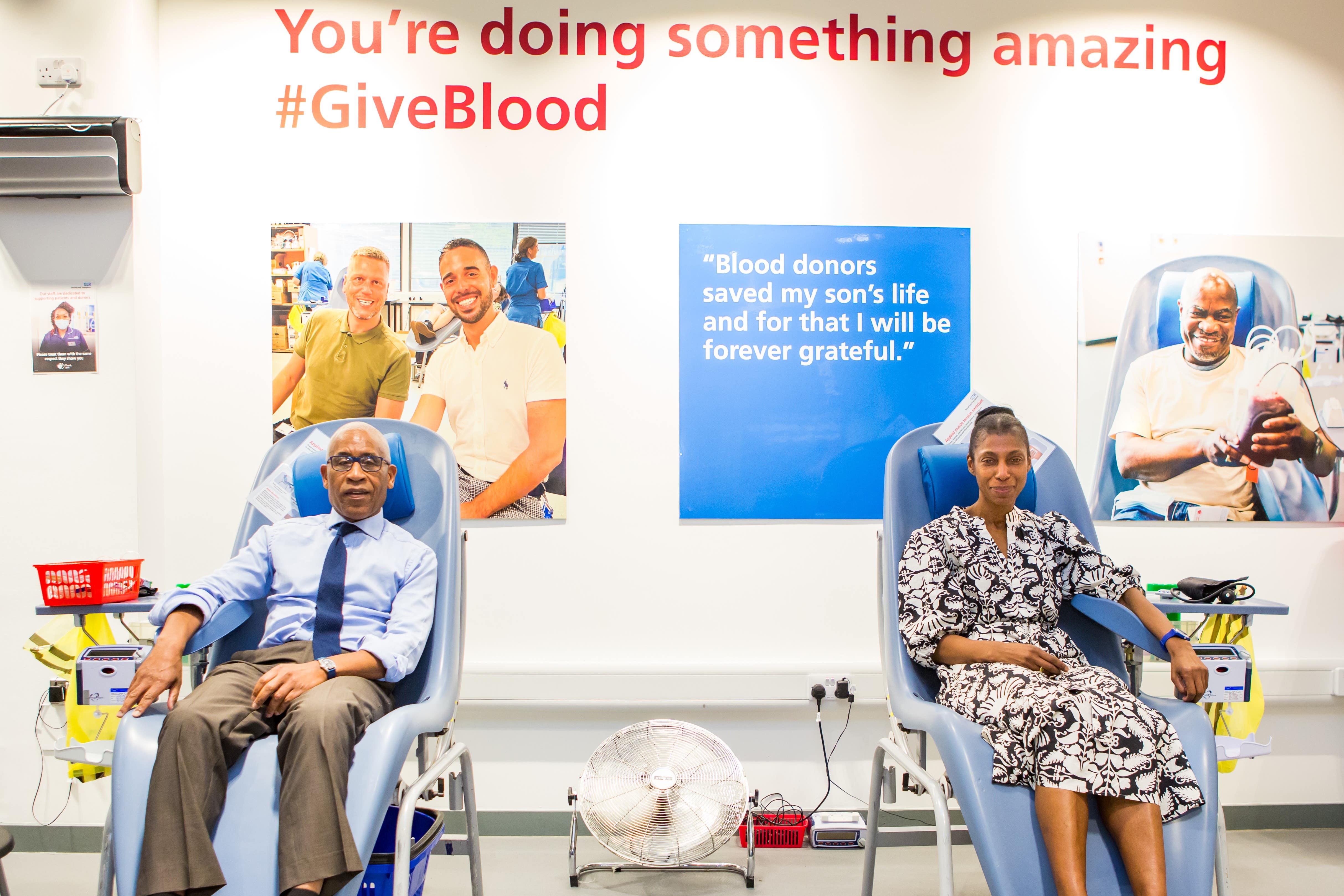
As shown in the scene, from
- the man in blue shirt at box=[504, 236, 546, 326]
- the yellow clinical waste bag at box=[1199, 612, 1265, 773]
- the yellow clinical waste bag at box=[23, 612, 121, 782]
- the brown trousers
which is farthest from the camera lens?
the man in blue shirt at box=[504, 236, 546, 326]

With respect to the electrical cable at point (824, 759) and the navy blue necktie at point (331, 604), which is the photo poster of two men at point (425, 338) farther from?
the electrical cable at point (824, 759)

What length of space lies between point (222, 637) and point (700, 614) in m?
1.42

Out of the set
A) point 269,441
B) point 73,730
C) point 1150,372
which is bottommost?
point 73,730

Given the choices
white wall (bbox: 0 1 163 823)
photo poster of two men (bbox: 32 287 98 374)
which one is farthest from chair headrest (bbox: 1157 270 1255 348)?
photo poster of two men (bbox: 32 287 98 374)

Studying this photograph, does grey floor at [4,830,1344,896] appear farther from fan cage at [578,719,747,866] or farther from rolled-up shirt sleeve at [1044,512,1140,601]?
rolled-up shirt sleeve at [1044,512,1140,601]

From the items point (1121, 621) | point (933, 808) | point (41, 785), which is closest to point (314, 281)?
point (41, 785)

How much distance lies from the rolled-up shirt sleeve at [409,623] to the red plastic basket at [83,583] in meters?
0.66

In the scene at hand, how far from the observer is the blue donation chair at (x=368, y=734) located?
5.25ft

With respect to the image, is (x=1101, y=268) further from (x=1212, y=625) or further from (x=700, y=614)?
(x=700, y=614)

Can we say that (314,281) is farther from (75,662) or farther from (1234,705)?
(1234,705)

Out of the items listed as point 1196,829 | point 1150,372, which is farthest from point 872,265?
point 1196,829

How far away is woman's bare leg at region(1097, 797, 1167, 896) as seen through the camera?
5.26 feet

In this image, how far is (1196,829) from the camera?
1.67m

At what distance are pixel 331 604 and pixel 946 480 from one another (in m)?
1.55
